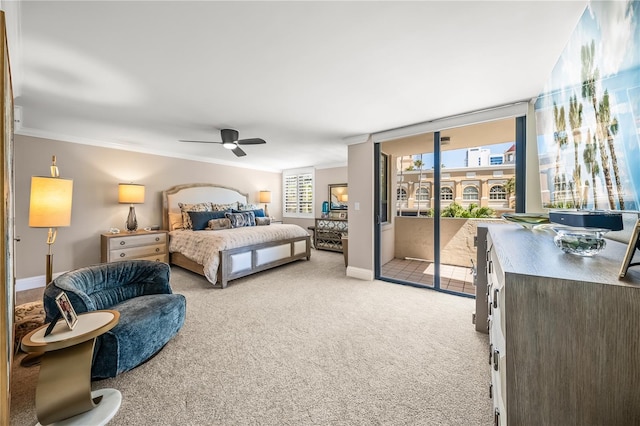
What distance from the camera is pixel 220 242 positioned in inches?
145

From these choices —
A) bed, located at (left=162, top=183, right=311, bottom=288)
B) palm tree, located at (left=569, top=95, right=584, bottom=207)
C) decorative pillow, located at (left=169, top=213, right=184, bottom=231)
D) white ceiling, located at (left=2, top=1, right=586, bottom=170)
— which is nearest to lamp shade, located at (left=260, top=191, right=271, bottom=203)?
bed, located at (left=162, top=183, right=311, bottom=288)

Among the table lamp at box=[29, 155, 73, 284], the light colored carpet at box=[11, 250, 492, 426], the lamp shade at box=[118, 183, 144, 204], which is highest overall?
the lamp shade at box=[118, 183, 144, 204]

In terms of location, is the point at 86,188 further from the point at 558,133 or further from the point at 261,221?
the point at 558,133

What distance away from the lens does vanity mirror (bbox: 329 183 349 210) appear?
6.45 m

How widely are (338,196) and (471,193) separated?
7212 mm

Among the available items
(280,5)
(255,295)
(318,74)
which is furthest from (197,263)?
(280,5)

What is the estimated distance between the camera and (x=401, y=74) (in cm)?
212

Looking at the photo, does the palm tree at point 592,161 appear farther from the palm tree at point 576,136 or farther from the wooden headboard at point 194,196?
the wooden headboard at point 194,196

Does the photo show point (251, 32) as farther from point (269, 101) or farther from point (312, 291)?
point (312, 291)

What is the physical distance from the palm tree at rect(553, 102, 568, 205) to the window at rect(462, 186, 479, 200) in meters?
9.47

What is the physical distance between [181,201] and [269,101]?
141 inches

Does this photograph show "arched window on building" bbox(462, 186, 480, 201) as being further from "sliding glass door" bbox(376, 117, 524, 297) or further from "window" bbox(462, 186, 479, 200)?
"sliding glass door" bbox(376, 117, 524, 297)

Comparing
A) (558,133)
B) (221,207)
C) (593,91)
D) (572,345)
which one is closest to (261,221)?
(221,207)

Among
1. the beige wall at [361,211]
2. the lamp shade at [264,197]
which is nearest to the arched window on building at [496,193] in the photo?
the beige wall at [361,211]
